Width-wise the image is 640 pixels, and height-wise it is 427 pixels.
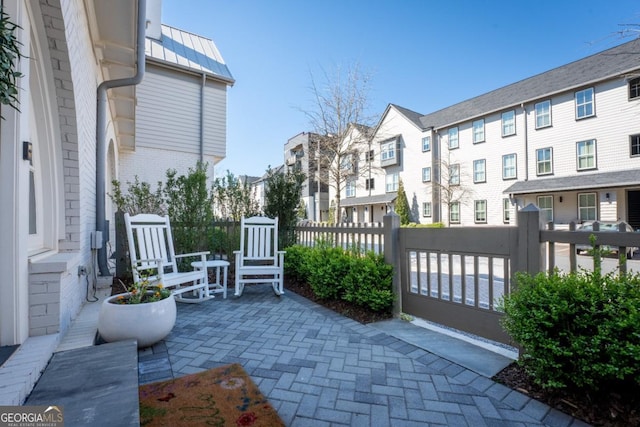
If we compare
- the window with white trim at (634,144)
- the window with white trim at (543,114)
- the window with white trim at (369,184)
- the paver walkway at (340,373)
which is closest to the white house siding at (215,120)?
the paver walkway at (340,373)

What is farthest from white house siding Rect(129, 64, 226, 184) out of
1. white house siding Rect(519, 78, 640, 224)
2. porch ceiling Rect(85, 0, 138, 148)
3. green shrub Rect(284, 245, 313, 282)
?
white house siding Rect(519, 78, 640, 224)

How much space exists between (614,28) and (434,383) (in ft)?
17.7

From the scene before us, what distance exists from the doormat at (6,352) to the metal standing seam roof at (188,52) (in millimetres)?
8611

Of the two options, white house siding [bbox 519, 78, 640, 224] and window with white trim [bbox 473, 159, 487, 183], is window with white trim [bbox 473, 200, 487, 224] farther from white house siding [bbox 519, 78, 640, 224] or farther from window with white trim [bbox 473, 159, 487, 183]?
white house siding [bbox 519, 78, 640, 224]

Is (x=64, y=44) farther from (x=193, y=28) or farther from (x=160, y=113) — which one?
(x=193, y=28)

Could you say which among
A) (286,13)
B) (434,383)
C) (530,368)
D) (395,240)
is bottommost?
(434,383)

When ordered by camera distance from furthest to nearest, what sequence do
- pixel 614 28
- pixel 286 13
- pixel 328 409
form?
1. pixel 286 13
2. pixel 614 28
3. pixel 328 409

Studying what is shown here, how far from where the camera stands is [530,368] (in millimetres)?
1995

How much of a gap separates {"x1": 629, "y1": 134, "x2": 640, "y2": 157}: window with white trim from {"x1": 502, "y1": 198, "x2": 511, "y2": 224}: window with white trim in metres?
4.71

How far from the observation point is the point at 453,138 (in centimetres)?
1820

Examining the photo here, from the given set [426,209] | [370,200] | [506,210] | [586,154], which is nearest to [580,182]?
[586,154]

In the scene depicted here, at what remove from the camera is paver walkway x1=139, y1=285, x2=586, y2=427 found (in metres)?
1.73

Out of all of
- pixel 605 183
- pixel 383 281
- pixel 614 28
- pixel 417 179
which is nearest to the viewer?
pixel 383 281

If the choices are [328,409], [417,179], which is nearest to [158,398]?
[328,409]
